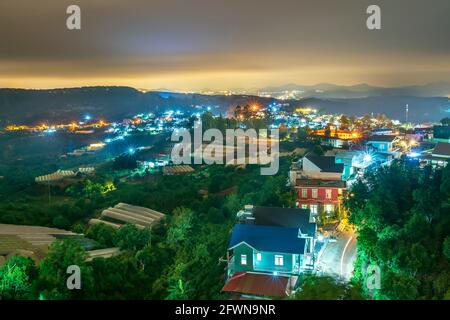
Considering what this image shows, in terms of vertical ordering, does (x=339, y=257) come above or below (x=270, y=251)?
below

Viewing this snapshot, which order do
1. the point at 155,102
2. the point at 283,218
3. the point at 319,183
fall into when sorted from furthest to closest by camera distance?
the point at 155,102, the point at 319,183, the point at 283,218

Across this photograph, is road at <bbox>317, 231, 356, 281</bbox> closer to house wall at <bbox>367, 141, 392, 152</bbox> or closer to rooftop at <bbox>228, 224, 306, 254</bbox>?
rooftop at <bbox>228, 224, 306, 254</bbox>

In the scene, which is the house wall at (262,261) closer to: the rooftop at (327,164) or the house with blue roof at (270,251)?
the house with blue roof at (270,251)

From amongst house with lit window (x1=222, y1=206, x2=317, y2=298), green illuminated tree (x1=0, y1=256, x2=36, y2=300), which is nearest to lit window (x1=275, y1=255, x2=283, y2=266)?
house with lit window (x1=222, y1=206, x2=317, y2=298)

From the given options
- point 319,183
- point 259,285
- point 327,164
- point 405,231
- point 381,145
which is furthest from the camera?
point 381,145

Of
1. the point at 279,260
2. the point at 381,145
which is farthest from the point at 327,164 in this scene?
the point at 381,145

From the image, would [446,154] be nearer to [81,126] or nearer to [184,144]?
[184,144]

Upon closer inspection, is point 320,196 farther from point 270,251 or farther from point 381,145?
point 381,145
